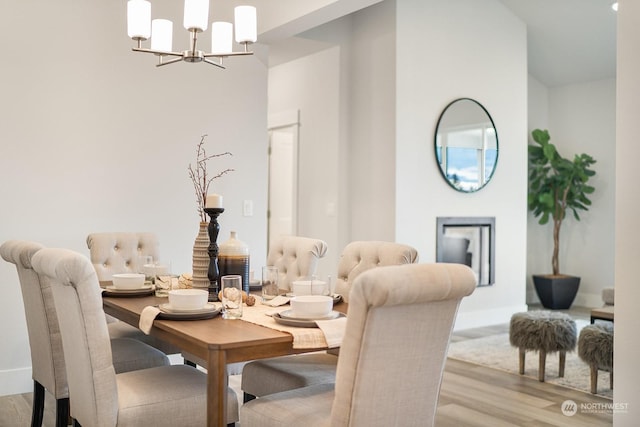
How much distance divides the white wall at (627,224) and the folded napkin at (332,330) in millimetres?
1418

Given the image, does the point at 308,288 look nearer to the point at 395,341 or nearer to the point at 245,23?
the point at 395,341

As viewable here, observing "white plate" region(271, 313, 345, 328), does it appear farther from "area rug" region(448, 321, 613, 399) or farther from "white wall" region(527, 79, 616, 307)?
"white wall" region(527, 79, 616, 307)

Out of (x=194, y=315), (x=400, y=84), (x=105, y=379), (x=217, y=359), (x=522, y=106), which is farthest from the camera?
(x=522, y=106)

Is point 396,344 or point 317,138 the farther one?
point 317,138

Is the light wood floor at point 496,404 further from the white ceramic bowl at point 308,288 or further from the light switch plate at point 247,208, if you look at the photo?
the light switch plate at point 247,208

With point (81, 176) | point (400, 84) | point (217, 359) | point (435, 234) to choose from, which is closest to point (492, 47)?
point (400, 84)

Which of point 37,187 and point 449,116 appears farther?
point 449,116

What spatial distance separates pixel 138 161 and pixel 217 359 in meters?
2.55

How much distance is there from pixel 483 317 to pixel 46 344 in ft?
14.3

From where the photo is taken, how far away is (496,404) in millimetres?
3582

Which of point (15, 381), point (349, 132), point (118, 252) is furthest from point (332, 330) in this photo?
point (349, 132)

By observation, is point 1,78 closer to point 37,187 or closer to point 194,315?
point 37,187

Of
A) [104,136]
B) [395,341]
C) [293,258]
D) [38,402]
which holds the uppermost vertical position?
[104,136]

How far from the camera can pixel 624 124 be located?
9.17ft
